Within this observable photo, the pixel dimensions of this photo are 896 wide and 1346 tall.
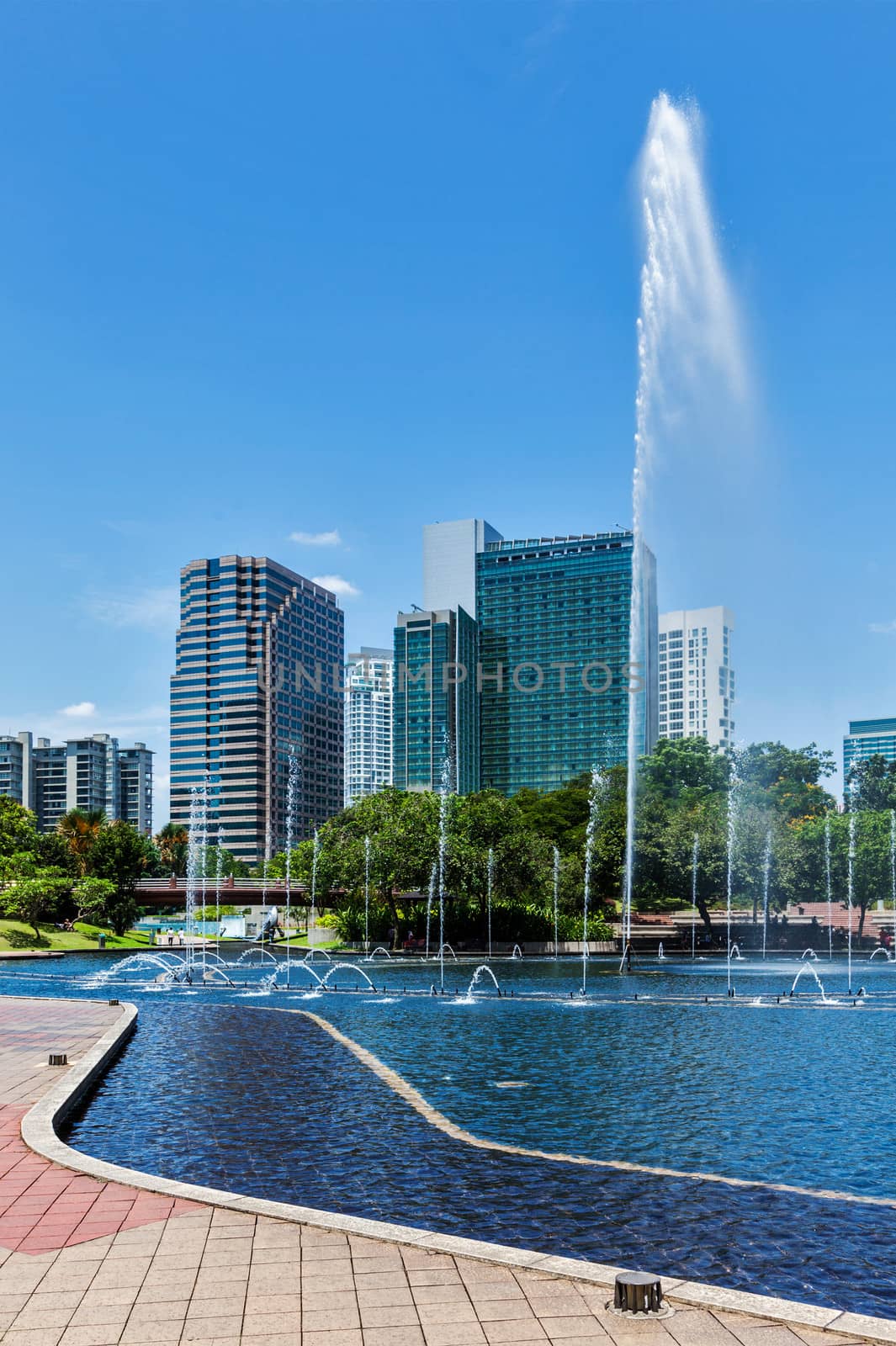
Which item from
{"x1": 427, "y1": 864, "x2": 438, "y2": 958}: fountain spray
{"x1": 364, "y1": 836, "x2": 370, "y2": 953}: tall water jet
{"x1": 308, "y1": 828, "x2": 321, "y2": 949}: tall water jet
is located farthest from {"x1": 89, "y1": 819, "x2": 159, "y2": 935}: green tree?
{"x1": 427, "y1": 864, "x2": 438, "y2": 958}: fountain spray

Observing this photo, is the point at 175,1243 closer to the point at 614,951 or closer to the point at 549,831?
the point at 614,951

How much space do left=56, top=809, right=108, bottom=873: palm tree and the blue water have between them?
56.7 meters

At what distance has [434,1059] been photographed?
23172 millimetres

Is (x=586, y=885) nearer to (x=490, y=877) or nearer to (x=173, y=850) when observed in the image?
(x=490, y=877)

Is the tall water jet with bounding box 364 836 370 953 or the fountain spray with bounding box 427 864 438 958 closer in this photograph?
the fountain spray with bounding box 427 864 438 958

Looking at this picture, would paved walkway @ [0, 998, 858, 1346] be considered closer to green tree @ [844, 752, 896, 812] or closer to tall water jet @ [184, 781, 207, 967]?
tall water jet @ [184, 781, 207, 967]

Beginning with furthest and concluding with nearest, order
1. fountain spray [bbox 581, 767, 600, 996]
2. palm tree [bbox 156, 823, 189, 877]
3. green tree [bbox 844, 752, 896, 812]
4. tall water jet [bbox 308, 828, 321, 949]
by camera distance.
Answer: palm tree [bbox 156, 823, 189, 877] < green tree [bbox 844, 752, 896, 812] < tall water jet [bbox 308, 828, 321, 949] < fountain spray [bbox 581, 767, 600, 996]

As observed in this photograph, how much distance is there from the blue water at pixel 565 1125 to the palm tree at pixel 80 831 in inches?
2231

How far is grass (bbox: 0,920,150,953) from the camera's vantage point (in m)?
61.4

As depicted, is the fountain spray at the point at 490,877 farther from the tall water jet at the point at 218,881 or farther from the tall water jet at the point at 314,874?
the tall water jet at the point at 218,881

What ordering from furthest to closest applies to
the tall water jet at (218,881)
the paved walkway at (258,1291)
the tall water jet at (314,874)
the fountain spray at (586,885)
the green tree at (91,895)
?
the tall water jet at (218,881) < the tall water jet at (314,874) < the green tree at (91,895) < the fountain spray at (586,885) < the paved walkway at (258,1291)

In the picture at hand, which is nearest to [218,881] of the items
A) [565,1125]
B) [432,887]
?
[432,887]

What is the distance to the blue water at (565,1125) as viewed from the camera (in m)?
11.4

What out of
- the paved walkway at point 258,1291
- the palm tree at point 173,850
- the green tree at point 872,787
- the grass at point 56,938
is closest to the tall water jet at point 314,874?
the grass at point 56,938
